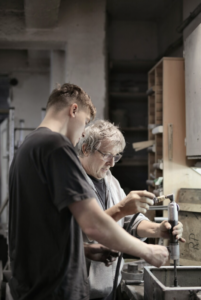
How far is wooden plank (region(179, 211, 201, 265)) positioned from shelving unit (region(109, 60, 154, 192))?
2.14 metres

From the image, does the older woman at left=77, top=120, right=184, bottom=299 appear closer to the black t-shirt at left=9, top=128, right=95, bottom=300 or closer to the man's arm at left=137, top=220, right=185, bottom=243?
the man's arm at left=137, top=220, right=185, bottom=243

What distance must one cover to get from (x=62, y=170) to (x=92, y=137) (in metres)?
0.78

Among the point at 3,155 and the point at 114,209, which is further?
the point at 3,155

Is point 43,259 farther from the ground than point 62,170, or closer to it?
closer to it

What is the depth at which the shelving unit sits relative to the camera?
182 inches

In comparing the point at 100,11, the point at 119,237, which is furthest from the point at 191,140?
the point at 100,11

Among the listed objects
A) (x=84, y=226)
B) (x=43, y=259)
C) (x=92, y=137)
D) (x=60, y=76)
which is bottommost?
(x=43, y=259)

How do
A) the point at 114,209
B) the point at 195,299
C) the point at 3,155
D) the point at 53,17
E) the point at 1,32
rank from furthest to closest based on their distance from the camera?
the point at 3,155 < the point at 1,32 < the point at 53,17 < the point at 114,209 < the point at 195,299

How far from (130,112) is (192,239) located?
2.72 meters

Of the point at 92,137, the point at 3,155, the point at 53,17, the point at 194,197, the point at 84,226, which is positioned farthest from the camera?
the point at 3,155

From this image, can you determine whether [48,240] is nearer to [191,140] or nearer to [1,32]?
[191,140]

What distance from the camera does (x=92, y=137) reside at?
191cm

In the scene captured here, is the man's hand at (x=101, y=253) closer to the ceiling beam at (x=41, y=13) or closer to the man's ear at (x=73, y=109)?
the man's ear at (x=73, y=109)

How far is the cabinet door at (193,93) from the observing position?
2.57m
